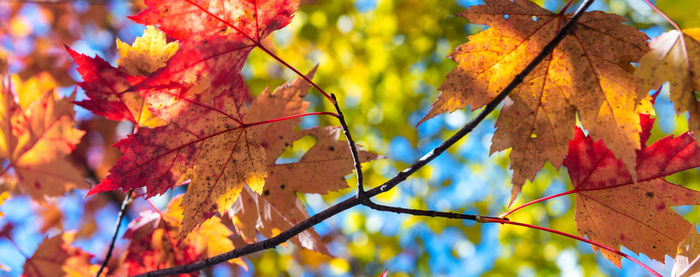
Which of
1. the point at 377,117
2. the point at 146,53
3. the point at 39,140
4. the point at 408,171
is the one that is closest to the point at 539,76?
the point at 408,171

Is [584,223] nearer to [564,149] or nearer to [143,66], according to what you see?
[564,149]

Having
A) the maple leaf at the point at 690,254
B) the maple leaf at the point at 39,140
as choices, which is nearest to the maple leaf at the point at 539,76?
the maple leaf at the point at 690,254

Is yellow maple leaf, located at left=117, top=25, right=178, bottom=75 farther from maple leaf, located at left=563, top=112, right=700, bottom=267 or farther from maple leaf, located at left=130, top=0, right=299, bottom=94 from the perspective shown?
maple leaf, located at left=563, top=112, right=700, bottom=267

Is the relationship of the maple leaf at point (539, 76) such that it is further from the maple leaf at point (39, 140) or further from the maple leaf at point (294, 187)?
the maple leaf at point (39, 140)

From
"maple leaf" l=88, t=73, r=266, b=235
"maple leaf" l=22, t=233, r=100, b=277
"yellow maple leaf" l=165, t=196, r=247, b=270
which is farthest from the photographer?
"maple leaf" l=22, t=233, r=100, b=277

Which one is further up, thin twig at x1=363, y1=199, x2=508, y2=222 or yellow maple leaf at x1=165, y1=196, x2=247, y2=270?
yellow maple leaf at x1=165, y1=196, x2=247, y2=270

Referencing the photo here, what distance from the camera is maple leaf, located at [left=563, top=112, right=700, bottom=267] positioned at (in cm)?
77

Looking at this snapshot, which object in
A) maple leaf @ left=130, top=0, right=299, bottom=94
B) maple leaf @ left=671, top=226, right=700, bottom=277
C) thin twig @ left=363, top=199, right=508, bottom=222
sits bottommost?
maple leaf @ left=671, top=226, right=700, bottom=277

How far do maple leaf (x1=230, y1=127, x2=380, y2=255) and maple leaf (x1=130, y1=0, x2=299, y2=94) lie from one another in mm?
309

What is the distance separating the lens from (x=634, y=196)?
0.79 metres

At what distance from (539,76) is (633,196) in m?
0.29

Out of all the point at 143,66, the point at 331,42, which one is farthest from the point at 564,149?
the point at 331,42

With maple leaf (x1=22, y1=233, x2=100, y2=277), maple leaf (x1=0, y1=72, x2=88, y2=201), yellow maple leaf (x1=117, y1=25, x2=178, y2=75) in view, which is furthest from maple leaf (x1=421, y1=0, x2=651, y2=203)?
maple leaf (x1=22, y1=233, x2=100, y2=277)

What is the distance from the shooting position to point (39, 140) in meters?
1.21
